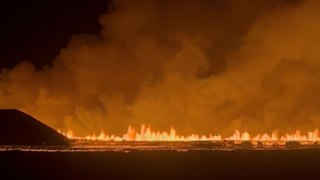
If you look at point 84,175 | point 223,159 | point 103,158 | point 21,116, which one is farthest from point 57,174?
point 21,116

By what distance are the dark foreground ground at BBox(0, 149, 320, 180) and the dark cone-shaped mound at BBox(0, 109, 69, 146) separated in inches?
779

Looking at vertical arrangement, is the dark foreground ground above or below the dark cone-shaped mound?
below

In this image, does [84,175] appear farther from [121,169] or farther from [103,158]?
[103,158]

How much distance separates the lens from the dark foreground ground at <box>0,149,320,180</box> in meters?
47.8

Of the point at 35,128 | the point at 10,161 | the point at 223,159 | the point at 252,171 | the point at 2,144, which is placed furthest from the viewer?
the point at 35,128

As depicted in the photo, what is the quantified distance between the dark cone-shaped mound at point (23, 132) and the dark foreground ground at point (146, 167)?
64.9 ft

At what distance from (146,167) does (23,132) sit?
1577 inches

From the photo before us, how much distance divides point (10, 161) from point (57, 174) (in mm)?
11913

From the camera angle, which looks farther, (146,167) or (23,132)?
(23,132)

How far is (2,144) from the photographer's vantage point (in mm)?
85188

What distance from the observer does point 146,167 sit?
56.0 metres

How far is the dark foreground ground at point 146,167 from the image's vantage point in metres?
47.8

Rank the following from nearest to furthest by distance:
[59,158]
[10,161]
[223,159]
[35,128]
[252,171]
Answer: [252,171], [10,161], [59,158], [223,159], [35,128]

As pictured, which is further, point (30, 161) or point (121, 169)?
point (30, 161)
